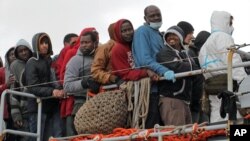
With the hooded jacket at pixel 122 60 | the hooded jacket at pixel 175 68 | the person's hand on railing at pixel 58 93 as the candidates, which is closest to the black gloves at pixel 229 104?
the hooded jacket at pixel 175 68

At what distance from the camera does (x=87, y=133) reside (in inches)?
424

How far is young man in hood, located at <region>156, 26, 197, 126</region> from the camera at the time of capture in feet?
33.7

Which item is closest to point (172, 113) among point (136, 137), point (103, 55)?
point (136, 137)

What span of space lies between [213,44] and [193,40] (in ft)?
5.92

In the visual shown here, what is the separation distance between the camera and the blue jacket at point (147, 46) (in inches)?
416

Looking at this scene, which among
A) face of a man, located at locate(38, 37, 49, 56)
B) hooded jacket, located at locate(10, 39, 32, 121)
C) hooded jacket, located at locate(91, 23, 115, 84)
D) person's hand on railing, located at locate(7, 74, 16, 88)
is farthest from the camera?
person's hand on railing, located at locate(7, 74, 16, 88)

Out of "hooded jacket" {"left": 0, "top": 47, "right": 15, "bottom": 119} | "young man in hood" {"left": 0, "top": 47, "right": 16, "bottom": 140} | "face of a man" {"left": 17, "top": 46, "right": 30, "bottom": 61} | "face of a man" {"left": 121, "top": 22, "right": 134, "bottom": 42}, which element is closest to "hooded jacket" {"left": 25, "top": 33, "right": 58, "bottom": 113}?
"face of a man" {"left": 17, "top": 46, "right": 30, "bottom": 61}

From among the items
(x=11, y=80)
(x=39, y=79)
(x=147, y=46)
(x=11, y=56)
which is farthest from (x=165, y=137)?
(x=11, y=56)

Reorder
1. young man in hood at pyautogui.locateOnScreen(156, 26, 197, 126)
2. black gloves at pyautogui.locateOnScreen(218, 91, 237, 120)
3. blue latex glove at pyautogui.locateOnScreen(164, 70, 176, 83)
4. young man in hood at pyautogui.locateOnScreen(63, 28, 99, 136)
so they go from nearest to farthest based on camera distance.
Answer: black gloves at pyautogui.locateOnScreen(218, 91, 237, 120)
blue latex glove at pyautogui.locateOnScreen(164, 70, 176, 83)
young man in hood at pyautogui.locateOnScreen(156, 26, 197, 126)
young man in hood at pyautogui.locateOnScreen(63, 28, 99, 136)

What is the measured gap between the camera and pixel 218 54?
33.7 feet

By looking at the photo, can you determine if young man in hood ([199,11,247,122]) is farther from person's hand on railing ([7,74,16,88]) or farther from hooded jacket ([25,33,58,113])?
person's hand on railing ([7,74,16,88])

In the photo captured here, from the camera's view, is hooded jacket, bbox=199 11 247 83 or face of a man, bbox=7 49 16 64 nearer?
hooded jacket, bbox=199 11 247 83

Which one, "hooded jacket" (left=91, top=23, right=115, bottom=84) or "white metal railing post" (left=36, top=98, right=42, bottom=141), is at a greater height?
"hooded jacket" (left=91, top=23, right=115, bottom=84)

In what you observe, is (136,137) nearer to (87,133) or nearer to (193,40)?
(87,133)
